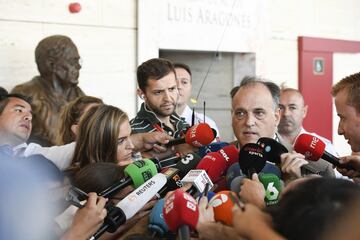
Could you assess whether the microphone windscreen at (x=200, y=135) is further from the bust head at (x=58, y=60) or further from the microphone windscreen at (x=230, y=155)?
the bust head at (x=58, y=60)

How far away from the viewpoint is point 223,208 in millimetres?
1354

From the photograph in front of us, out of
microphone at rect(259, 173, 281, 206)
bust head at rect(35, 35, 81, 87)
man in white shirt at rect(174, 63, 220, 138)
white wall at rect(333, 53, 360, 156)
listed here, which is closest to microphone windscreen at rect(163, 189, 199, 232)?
microphone at rect(259, 173, 281, 206)

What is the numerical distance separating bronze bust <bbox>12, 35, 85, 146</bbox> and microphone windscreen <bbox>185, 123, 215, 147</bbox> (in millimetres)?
1676

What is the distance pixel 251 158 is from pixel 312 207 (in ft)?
2.66

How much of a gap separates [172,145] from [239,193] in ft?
2.48

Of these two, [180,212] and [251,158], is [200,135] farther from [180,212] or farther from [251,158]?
[180,212]

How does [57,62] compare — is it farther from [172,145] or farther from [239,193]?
[239,193]

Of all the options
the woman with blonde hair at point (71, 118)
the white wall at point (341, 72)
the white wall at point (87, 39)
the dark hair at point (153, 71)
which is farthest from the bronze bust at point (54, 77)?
the white wall at point (341, 72)

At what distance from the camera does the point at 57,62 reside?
148 inches

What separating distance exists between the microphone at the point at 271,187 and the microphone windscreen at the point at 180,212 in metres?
0.35

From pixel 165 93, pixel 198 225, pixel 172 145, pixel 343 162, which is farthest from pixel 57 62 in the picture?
pixel 198 225

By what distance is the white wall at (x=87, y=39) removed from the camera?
412 centimetres

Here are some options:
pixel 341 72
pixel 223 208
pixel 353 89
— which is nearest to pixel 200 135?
pixel 353 89

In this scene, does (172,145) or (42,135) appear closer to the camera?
(172,145)
